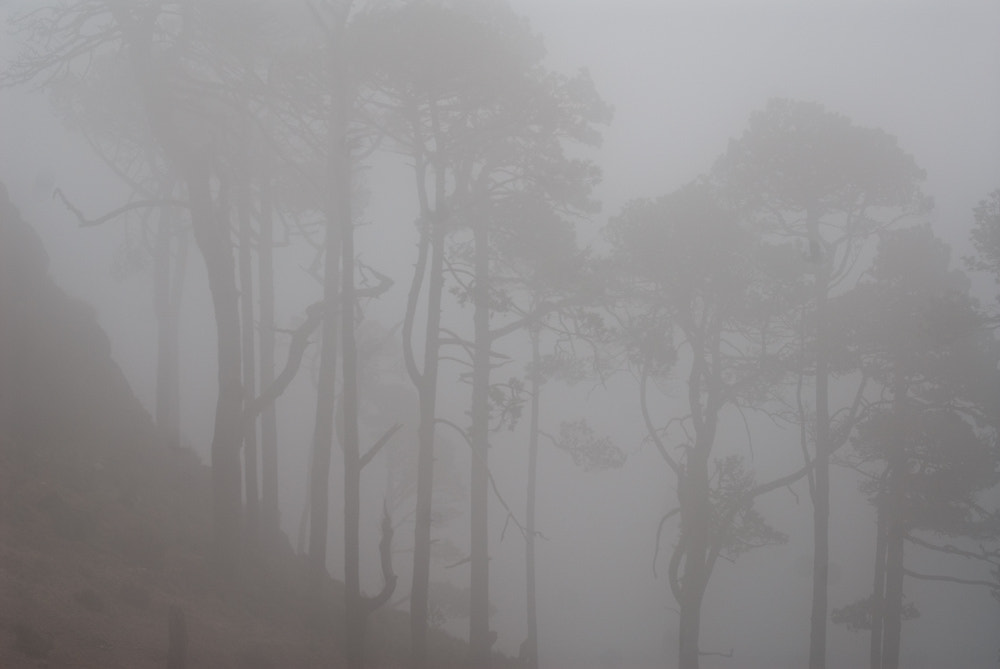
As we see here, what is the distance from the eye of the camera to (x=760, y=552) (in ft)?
142

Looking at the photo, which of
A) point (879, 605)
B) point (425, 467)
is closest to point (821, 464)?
point (879, 605)

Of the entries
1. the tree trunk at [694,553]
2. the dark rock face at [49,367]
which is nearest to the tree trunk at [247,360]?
the dark rock face at [49,367]

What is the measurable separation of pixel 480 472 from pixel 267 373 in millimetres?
5860

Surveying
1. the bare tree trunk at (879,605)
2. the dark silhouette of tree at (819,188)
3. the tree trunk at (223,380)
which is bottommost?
the bare tree trunk at (879,605)

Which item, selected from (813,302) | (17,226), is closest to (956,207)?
(813,302)

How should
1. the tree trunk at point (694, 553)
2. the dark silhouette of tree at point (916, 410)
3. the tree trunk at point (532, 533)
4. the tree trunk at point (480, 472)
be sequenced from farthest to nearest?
the dark silhouette of tree at point (916, 410) < the tree trunk at point (532, 533) < the tree trunk at point (694, 553) < the tree trunk at point (480, 472)

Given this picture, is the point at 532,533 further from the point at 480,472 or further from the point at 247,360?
the point at 247,360

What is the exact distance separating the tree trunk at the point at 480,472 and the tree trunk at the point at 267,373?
4751 mm

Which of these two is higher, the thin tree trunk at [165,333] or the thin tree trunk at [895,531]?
the thin tree trunk at [165,333]

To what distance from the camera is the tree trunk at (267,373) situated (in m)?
16.3

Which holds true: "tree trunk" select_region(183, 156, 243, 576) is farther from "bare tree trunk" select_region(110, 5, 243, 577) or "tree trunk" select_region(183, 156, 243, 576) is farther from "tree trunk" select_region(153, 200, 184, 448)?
"tree trunk" select_region(153, 200, 184, 448)

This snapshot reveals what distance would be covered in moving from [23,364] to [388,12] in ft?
29.9

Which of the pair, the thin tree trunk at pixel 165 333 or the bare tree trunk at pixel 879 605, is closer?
the bare tree trunk at pixel 879 605

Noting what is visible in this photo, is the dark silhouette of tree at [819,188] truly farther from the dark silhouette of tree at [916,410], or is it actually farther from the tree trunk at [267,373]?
the tree trunk at [267,373]
